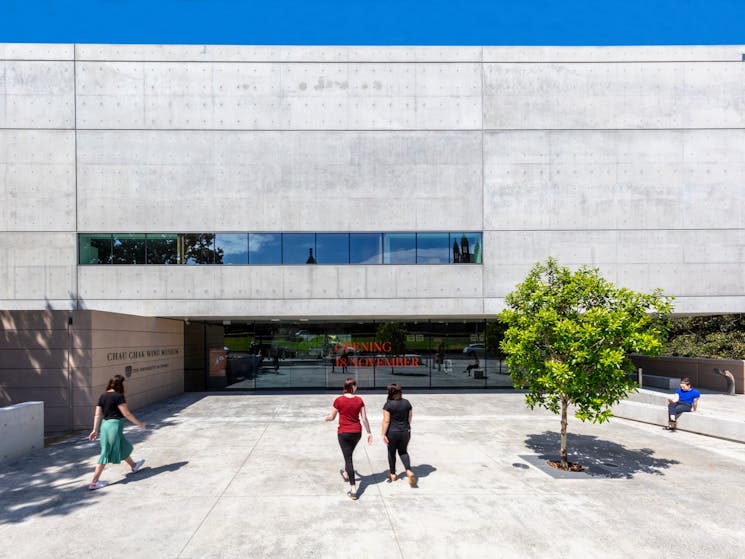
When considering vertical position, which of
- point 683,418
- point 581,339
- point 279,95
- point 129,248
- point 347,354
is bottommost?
point 683,418

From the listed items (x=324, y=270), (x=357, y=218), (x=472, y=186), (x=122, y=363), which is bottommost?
(x=122, y=363)

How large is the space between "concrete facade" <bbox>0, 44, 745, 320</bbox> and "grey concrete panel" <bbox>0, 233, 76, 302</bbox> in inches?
12.6

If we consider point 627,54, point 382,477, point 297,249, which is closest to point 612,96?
point 627,54

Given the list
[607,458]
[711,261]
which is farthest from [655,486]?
[711,261]

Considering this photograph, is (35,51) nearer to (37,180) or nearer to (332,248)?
(37,180)

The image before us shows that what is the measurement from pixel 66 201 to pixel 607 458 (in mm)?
19372

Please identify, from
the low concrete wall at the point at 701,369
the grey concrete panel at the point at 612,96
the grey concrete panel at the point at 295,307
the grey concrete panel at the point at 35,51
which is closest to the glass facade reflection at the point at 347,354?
the grey concrete panel at the point at 295,307

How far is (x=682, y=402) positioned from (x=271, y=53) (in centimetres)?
1828

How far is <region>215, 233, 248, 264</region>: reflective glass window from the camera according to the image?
53.7 ft

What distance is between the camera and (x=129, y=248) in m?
16.2

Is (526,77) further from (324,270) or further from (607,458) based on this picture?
(607,458)

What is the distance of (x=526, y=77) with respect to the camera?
16.8 metres

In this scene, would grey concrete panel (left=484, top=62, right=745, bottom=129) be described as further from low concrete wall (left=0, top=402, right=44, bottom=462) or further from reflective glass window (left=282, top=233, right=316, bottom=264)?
low concrete wall (left=0, top=402, right=44, bottom=462)

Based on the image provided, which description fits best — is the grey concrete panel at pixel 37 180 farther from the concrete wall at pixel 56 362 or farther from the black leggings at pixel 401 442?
the black leggings at pixel 401 442
